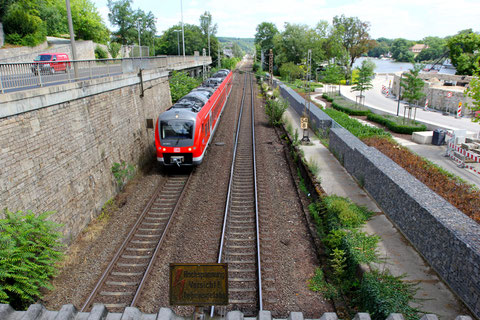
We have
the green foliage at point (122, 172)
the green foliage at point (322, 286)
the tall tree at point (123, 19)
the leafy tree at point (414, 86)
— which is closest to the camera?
the green foliage at point (322, 286)

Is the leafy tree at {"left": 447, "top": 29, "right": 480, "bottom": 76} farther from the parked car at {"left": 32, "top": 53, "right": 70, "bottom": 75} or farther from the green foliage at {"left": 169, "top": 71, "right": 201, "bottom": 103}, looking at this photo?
the parked car at {"left": 32, "top": 53, "right": 70, "bottom": 75}

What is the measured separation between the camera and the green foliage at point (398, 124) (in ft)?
68.5

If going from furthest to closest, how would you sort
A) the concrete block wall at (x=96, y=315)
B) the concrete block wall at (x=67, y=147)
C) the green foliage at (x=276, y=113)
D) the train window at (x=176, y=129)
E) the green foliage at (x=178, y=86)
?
1. the green foliage at (x=178, y=86)
2. the green foliage at (x=276, y=113)
3. the train window at (x=176, y=129)
4. the concrete block wall at (x=67, y=147)
5. the concrete block wall at (x=96, y=315)

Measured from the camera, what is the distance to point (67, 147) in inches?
384

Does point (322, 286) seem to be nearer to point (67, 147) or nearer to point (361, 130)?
point (67, 147)

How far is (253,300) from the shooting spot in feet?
23.0

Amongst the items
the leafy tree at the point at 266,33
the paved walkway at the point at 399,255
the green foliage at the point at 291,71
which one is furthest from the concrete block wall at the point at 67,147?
the leafy tree at the point at 266,33

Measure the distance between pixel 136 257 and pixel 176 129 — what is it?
20.2ft

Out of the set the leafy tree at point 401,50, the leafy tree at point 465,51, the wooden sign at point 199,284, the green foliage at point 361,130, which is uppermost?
the leafy tree at point 401,50

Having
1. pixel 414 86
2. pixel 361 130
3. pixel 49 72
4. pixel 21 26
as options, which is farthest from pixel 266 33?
pixel 49 72

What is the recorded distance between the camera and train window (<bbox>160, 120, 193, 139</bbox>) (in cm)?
1346

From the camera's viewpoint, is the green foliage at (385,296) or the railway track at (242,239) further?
the railway track at (242,239)

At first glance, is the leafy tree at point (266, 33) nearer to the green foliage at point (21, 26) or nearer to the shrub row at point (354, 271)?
the green foliage at point (21, 26)

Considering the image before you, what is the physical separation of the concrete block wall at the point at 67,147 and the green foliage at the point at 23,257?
67 cm
